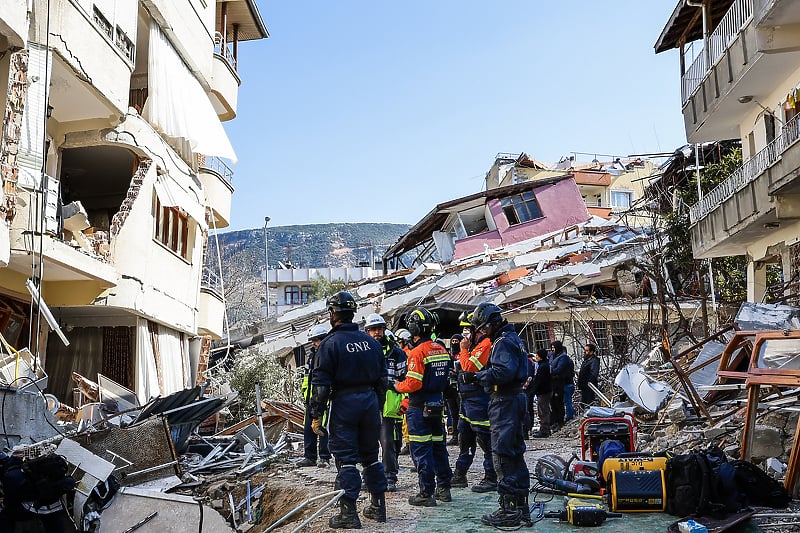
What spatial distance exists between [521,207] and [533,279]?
9.51 meters

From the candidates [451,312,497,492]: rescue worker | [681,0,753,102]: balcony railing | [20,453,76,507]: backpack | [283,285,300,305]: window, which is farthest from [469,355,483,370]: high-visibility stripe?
[283,285,300,305]: window

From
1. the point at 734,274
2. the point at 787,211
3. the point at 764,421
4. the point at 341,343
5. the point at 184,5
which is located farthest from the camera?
the point at 734,274

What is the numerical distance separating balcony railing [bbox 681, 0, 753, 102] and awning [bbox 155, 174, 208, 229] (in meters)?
12.5

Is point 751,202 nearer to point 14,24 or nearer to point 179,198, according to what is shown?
point 179,198

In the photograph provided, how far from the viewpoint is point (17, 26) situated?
32.9 feet

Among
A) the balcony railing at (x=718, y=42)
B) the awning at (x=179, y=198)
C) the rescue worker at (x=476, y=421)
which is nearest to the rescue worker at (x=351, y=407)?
the rescue worker at (x=476, y=421)

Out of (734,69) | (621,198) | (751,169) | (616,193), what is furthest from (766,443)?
(621,198)

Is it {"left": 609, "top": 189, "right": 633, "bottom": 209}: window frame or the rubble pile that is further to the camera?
{"left": 609, "top": 189, "right": 633, "bottom": 209}: window frame

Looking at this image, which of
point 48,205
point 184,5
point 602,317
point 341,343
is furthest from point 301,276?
point 341,343

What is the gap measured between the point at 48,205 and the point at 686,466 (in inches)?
376

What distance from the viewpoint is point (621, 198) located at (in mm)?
47031

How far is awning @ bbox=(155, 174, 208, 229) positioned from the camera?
16016 millimetres

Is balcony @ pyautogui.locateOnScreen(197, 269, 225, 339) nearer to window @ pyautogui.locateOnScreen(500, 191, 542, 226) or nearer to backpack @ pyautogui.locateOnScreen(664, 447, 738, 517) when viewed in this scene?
backpack @ pyautogui.locateOnScreen(664, 447, 738, 517)

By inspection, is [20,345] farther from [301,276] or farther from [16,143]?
[301,276]
